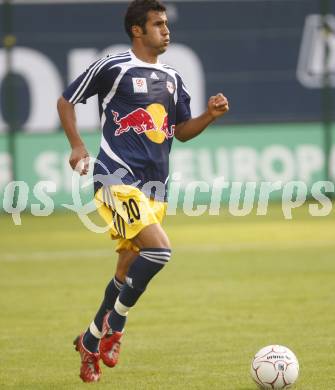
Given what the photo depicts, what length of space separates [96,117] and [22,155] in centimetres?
156

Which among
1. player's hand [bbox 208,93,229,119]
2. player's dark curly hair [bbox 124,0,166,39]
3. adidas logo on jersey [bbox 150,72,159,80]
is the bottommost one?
player's hand [bbox 208,93,229,119]

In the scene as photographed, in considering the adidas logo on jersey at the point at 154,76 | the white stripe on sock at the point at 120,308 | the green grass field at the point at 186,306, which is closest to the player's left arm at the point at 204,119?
the adidas logo on jersey at the point at 154,76

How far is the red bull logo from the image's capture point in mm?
7656

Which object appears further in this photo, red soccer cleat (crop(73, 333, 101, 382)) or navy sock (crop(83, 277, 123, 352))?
navy sock (crop(83, 277, 123, 352))

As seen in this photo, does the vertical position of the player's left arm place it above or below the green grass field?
above

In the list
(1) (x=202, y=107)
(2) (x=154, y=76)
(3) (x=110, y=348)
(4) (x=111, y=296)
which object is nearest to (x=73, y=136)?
(2) (x=154, y=76)

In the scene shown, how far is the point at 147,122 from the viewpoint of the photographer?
768 cm

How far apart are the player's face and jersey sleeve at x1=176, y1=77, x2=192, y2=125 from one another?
1.15ft

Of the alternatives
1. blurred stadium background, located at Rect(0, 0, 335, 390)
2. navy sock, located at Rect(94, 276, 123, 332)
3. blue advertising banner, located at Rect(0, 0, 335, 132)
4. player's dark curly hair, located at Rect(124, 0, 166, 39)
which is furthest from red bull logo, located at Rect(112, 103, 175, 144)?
blue advertising banner, located at Rect(0, 0, 335, 132)

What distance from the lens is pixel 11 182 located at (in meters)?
21.2

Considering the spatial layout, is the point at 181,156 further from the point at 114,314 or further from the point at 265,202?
the point at 114,314

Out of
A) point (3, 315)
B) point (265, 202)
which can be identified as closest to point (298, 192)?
point (265, 202)

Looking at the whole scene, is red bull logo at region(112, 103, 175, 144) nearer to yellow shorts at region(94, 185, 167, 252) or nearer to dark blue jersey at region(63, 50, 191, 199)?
dark blue jersey at region(63, 50, 191, 199)

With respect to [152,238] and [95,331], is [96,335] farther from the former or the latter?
[152,238]
